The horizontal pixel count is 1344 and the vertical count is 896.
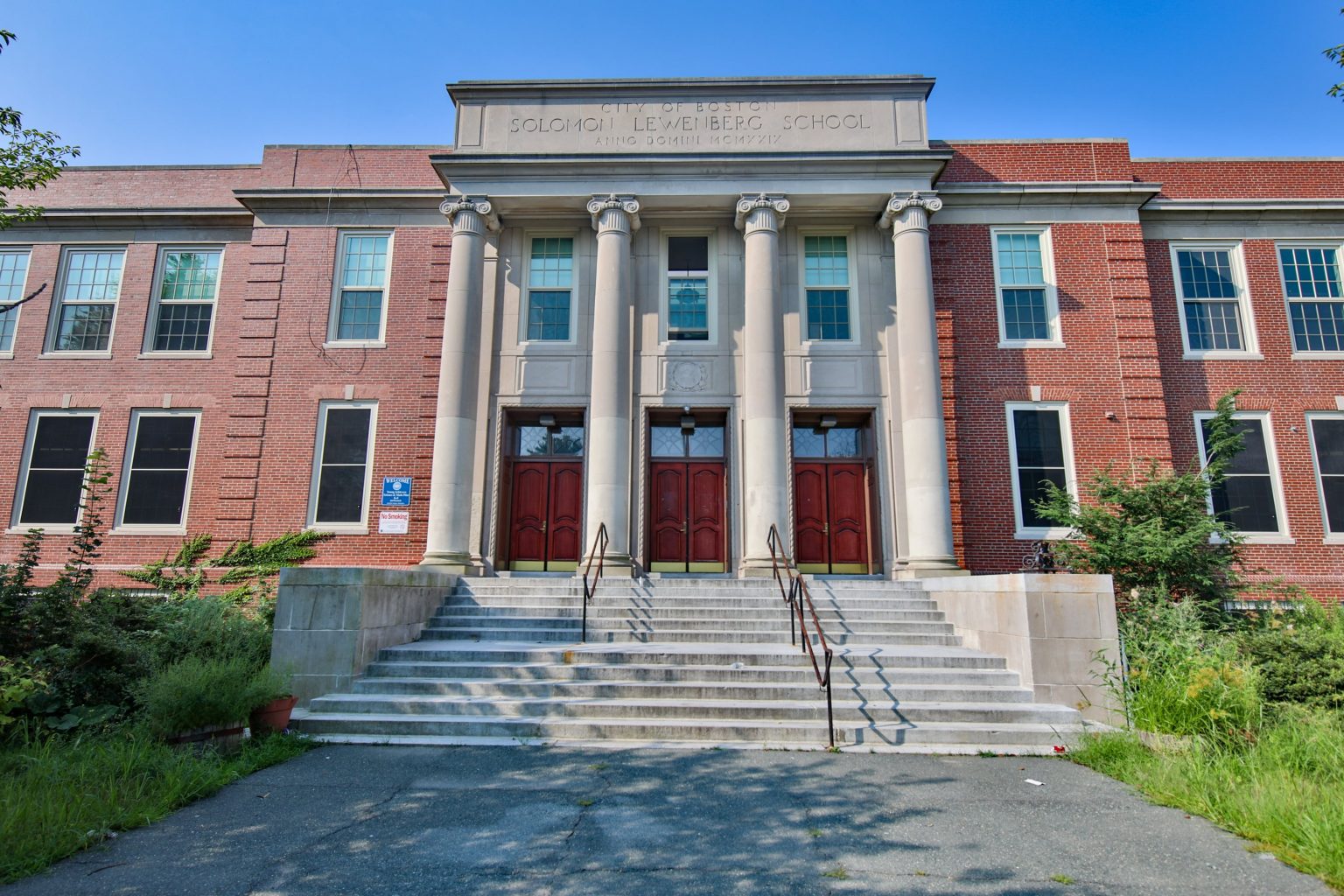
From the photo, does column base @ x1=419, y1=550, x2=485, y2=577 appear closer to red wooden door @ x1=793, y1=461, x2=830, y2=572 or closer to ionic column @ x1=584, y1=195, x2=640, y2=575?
ionic column @ x1=584, y1=195, x2=640, y2=575

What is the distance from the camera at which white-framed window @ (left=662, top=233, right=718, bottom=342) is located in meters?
15.7

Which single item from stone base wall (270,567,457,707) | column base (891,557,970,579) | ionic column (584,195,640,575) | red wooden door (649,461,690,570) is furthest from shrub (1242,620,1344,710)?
stone base wall (270,567,457,707)

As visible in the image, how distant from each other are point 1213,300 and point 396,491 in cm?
1745

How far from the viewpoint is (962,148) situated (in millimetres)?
16406

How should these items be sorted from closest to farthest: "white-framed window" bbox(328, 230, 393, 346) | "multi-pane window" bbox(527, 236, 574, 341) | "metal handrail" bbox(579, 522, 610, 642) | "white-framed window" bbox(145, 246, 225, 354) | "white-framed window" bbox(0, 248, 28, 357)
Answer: "metal handrail" bbox(579, 522, 610, 642), "multi-pane window" bbox(527, 236, 574, 341), "white-framed window" bbox(328, 230, 393, 346), "white-framed window" bbox(145, 246, 225, 354), "white-framed window" bbox(0, 248, 28, 357)

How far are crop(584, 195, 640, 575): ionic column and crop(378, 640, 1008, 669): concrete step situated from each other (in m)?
3.63

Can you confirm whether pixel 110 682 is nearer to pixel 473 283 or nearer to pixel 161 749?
pixel 161 749

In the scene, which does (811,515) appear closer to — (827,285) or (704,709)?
(827,285)

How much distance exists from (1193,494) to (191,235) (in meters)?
20.3

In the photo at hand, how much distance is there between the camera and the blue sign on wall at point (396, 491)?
15.2 m

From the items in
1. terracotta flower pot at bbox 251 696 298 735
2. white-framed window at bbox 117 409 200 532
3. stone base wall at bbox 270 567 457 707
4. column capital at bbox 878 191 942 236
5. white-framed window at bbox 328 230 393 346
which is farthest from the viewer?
white-framed window at bbox 328 230 393 346

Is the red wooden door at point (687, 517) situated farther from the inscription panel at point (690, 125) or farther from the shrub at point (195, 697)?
the shrub at point (195, 697)

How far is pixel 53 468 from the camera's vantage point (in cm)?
1608

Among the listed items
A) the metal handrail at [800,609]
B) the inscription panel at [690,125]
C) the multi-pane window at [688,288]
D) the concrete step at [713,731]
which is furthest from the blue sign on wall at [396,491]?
the concrete step at [713,731]
